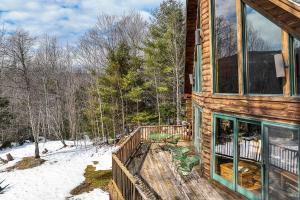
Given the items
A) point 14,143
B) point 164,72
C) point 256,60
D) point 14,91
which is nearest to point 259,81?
point 256,60

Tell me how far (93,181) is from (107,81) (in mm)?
11042

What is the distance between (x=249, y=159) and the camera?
621 centimetres

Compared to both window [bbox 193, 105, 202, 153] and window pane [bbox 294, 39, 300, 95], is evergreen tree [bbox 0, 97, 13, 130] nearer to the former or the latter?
window [bbox 193, 105, 202, 153]

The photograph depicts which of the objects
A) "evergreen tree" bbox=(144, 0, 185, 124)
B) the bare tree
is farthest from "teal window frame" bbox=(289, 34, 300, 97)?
the bare tree

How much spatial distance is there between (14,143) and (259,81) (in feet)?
91.5

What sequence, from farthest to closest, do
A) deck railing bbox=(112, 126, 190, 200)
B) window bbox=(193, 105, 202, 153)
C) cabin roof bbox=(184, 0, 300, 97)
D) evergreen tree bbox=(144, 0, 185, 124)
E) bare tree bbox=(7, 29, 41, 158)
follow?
1. evergreen tree bbox=(144, 0, 185, 124)
2. bare tree bbox=(7, 29, 41, 158)
3. window bbox=(193, 105, 202, 153)
4. deck railing bbox=(112, 126, 190, 200)
5. cabin roof bbox=(184, 0, 300, 97)

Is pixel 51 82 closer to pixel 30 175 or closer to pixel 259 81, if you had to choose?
pixel 30 175

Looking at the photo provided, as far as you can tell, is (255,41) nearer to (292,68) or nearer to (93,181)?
(292,68)

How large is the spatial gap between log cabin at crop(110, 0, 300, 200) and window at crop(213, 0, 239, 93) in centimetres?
2

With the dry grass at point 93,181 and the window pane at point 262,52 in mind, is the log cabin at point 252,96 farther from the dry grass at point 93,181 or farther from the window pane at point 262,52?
the dry grass at point 93,181

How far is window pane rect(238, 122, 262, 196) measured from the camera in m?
5.89

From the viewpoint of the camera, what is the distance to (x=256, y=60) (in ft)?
19.4

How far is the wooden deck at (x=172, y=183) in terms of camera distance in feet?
22.3

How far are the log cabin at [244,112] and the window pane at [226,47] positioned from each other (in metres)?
0.02
